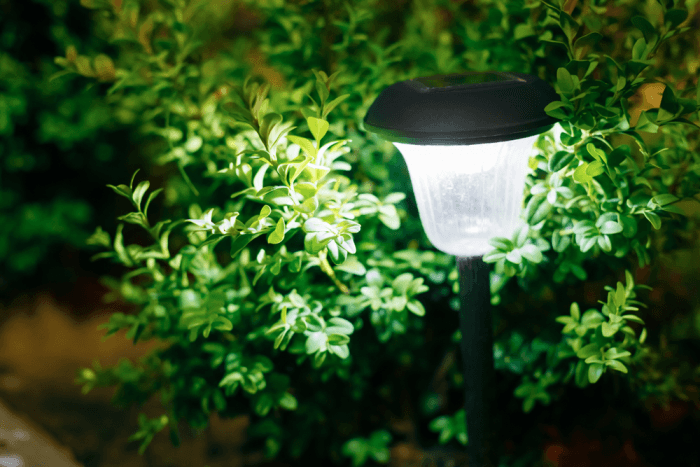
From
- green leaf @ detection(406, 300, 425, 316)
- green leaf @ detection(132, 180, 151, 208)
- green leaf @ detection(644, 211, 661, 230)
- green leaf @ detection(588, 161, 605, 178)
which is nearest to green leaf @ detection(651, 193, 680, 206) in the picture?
green leaf @ detection(644, 211, 661, 230)

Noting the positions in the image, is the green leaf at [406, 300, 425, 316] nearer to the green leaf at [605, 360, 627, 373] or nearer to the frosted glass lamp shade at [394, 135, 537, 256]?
the frosted glass lamp shade at [394, 135, 537, 256]

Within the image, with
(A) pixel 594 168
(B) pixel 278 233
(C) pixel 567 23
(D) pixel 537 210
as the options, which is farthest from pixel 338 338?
(C) pixel 567 23

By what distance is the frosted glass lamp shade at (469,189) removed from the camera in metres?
1.02

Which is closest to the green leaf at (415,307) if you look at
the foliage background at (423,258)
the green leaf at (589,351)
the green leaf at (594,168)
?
the foliage background at (423,258)

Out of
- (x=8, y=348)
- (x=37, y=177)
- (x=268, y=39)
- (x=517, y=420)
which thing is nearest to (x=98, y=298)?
(x=8, y=348)

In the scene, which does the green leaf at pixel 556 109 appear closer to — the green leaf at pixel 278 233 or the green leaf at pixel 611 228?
the green leaf at pixel 611 228

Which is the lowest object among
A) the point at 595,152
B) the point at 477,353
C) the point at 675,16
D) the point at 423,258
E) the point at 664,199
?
the point at 477,353

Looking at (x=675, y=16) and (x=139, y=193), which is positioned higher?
(x=675, y=16)

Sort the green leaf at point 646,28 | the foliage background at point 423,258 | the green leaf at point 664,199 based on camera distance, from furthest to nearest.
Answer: the foliage background at point 423,258 < the green leaf at point 664,199 < the green leaf at point 646,28

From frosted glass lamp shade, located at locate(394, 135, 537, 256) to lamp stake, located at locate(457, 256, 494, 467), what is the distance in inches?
3.4

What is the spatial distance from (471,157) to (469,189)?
3.0 inches

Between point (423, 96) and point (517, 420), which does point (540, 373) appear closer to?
point (517, 420)

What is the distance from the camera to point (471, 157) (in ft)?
3.34

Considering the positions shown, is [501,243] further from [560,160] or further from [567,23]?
[567,23]
